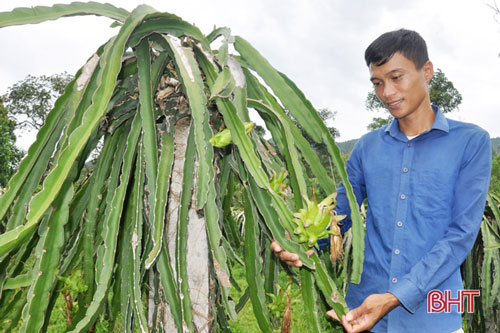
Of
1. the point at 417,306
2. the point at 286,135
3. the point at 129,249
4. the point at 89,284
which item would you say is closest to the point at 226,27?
the point at 286,135

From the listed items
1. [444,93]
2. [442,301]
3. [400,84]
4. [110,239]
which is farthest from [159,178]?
[444,93]

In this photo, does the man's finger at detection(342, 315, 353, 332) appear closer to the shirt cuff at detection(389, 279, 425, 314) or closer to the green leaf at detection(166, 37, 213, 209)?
the shirt cuff at detection(389, 279, 425, 314)

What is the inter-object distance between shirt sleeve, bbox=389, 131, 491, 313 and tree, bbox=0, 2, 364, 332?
22 centimetres

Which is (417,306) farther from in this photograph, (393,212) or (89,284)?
(89,284)

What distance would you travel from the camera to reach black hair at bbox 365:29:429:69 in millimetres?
1138

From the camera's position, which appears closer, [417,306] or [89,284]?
[89,284]

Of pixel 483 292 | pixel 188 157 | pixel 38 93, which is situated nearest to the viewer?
pixel 188 157

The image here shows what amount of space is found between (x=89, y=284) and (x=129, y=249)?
18 cm

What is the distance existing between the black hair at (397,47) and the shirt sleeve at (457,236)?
0.27 metres

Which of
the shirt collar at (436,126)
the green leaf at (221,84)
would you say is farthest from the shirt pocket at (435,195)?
the green leaf at (221,84)

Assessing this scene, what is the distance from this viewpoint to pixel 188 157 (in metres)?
0.82

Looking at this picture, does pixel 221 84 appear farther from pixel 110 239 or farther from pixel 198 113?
pixel 110 239

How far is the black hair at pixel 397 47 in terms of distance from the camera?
1.14m

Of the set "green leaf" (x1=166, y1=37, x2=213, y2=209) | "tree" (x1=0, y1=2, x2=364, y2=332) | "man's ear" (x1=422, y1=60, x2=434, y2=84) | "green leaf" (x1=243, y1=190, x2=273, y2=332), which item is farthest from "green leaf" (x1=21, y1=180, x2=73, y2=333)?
"man's ear" (x1=422, y1=60, x2=434, y2=84)
